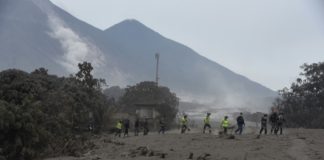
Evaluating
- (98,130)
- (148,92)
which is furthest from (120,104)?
(98,130)

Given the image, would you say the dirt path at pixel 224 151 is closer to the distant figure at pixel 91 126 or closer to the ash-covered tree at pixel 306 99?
the distant figure at pixel 91 126

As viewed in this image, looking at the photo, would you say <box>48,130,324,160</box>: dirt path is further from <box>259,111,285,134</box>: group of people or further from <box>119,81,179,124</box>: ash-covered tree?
<box>119,81,179,124</box>: ash-covered tree

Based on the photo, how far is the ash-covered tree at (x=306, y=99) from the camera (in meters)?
64.8

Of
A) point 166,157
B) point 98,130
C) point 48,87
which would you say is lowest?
point 166,157

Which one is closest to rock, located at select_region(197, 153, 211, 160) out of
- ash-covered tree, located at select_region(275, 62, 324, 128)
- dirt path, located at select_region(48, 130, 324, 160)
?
dirt path, located at select_region(48, 130, 324, 160)

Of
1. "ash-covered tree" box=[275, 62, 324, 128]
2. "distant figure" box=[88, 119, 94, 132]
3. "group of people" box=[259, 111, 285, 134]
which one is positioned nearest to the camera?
"group of people" box=[259, 111, 285, 134]

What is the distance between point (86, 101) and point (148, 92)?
31347mm

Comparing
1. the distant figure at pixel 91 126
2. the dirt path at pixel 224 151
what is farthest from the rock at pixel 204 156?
the distant figure at pixel 91 126

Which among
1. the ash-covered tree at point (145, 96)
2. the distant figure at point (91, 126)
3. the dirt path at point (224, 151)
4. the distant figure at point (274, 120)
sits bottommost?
the dirt path at point (224, 151)

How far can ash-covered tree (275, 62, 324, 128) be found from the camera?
64750 millimetres

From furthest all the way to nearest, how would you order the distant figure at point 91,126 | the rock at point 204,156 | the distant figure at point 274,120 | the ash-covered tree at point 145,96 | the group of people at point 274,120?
the ash-covered tree at point 145,96 < the distant figure at point 91,126 < the group of people at point 274,120 < the distant figure at point 274,120 < the rock at point 204,156

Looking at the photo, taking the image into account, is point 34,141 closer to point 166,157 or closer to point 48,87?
point 166,157

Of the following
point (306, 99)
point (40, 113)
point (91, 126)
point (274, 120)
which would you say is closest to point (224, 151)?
point (40, 113)

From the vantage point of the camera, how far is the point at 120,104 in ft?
258
